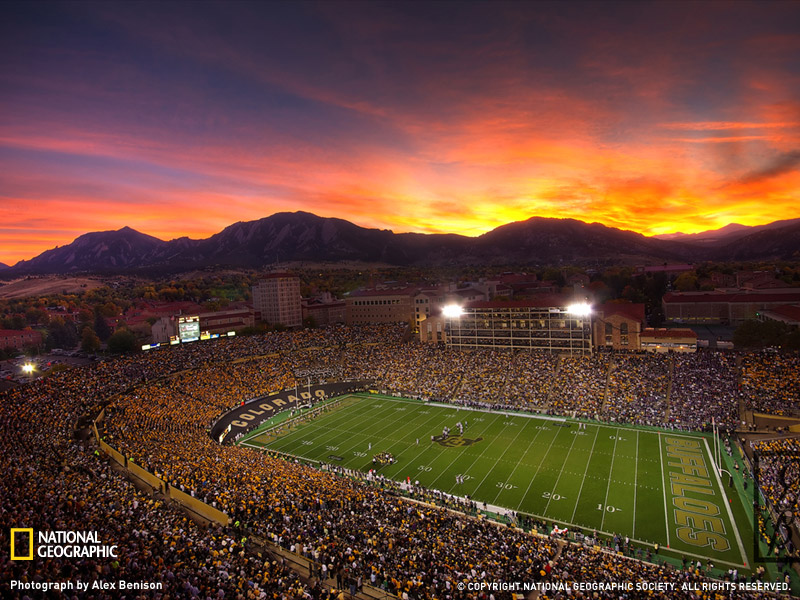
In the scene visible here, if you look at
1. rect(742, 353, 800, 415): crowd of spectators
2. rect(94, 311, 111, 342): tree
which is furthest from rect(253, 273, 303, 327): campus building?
rect(742, 353, 800, 415): crowd of spectators

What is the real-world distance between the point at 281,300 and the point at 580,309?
75.9m

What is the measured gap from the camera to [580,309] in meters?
48.5

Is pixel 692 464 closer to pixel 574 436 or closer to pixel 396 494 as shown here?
pixel 574 436

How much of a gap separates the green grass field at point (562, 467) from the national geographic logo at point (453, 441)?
8 cm

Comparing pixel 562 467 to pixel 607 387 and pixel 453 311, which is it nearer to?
pixel 607 387

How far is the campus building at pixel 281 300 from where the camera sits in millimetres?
107062

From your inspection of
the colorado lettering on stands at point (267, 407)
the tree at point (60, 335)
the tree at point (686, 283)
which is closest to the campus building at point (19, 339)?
the tree at point (60, 335)

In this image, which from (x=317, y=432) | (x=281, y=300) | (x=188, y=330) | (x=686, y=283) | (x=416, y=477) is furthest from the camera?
(x=281, y=300)

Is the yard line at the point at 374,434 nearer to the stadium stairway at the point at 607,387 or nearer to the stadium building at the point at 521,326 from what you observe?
the stadium stairway at the point at 607,387

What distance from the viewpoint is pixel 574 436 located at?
3444 centimetres

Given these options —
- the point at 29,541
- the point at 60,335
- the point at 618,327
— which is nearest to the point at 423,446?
the point at 29,541

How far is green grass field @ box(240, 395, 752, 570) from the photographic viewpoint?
22.2 metres

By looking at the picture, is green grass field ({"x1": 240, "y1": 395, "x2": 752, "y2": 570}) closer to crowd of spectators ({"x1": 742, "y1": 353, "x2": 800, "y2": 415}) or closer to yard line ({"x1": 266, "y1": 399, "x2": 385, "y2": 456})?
yard line ({"x1": 266, "y1": 399, "x2": 385, "y2": 456})

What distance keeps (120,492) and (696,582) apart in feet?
→ 75.9
